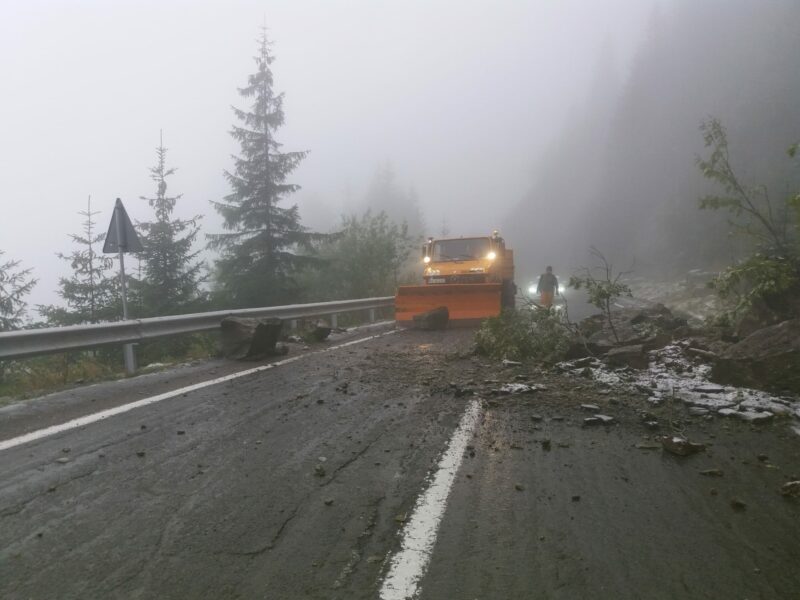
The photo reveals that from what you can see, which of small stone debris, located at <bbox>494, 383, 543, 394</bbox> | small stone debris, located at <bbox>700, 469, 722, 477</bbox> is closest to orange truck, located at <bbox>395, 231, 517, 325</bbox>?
small stone debris, located at <bbox>494, 383, 543, 394</bbox>

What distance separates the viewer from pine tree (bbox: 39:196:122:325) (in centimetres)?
1648

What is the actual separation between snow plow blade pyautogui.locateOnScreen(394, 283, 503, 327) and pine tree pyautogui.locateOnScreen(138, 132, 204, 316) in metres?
8.71

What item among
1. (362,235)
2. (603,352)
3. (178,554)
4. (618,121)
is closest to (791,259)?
(603,352)

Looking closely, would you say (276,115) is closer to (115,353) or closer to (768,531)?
(115,353)

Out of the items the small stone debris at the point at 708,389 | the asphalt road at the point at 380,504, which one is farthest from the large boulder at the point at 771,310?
the asphalt road at the point at 380,504

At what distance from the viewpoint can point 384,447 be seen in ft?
13.4

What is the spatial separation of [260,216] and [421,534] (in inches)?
856

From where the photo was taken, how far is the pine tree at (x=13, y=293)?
1638 cm

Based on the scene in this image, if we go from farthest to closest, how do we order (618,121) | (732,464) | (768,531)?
(618,121) < (732,464) < (768,531)

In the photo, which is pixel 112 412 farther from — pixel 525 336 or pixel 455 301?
pixel 455 301

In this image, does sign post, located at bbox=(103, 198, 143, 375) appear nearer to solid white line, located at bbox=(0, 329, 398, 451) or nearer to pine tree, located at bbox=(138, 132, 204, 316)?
solid white line, located at bbox=(0, 329, 398, 451)

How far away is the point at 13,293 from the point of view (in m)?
16.6

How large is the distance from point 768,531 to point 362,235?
76.4 ft

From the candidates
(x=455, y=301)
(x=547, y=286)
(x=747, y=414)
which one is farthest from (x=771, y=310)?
(x=547, y=286)
